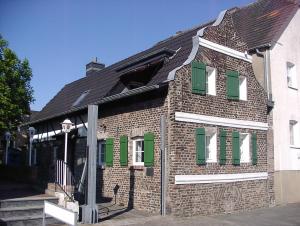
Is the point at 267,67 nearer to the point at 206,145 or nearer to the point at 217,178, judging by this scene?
the point at 206,145

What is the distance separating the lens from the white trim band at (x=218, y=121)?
13.4 meters

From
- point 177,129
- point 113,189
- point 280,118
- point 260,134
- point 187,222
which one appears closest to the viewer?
point 187,222

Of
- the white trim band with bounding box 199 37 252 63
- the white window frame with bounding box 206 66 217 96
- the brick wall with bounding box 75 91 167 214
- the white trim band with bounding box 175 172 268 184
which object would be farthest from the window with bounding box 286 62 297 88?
the brick wall with bounding box 75 91 167 214

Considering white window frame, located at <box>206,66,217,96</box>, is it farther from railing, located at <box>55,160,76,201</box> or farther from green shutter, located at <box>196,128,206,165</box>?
railing, located at <box>55,160,76,201</box>

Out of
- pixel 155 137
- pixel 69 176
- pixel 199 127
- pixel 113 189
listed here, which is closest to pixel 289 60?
pixel 199 127

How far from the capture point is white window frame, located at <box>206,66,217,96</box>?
14.8 m

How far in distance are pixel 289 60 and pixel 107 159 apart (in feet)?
32.3

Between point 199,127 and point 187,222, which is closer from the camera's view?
point 187,222

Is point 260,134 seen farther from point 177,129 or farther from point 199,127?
point 177,129

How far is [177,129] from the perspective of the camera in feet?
43.1

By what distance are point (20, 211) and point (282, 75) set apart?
1284cm

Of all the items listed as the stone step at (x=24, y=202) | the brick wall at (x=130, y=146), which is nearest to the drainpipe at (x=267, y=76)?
the brick wall at (x=130, y=146)

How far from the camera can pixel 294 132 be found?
1922 centimetres

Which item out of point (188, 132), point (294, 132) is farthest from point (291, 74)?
point (188, 132)
